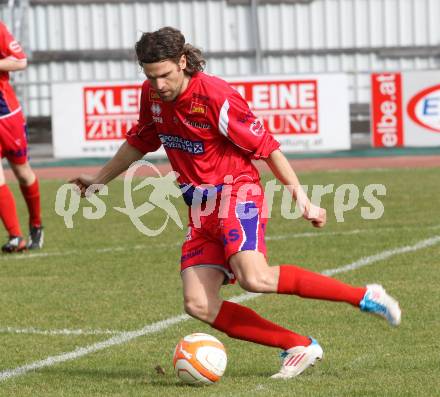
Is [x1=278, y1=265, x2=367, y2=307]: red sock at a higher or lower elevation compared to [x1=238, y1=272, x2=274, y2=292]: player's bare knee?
lower

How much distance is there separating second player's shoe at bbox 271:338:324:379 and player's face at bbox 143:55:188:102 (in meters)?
1.28

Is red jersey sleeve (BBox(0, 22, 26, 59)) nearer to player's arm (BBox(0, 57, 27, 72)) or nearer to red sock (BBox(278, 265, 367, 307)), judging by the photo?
player's arm (BBox(0, 57, 27, 72))

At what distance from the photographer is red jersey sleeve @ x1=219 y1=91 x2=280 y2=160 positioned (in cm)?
548

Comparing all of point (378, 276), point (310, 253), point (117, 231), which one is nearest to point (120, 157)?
point (378, 276)

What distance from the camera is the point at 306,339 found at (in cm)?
561

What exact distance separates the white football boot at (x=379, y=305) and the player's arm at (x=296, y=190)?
1.24 ft

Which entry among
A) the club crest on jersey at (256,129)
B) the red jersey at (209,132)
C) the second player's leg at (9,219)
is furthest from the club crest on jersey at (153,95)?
the second player's leg at (9,219)

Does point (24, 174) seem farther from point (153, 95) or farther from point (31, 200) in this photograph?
point (153, 95)

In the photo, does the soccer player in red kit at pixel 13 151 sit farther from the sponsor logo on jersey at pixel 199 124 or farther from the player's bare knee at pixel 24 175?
the sponsor logo on jersey at pixel 199 124

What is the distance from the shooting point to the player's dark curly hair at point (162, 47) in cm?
531

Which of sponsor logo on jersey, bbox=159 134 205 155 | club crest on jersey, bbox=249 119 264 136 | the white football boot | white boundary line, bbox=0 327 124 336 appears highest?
club crest on jersey, bbox=249 119 264 136

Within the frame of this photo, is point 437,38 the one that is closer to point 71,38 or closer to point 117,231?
point 71,38
